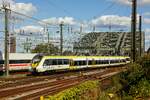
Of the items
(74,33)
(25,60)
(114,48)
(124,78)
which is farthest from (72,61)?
(114,48)

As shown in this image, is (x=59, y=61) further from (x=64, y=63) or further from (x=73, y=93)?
(x=73, y=93)

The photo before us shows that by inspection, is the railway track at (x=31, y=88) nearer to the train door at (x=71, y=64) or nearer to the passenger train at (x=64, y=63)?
the passenger train at (x=64, y=63)

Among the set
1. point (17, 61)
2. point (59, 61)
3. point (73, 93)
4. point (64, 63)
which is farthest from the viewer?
point (17, 61)

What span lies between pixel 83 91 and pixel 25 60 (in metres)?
51.2

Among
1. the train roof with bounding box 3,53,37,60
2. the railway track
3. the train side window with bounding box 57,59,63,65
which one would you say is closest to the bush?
the railway track

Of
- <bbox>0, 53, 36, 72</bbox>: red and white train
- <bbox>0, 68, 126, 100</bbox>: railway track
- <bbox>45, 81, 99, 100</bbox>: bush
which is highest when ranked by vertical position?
<bbox>45, 81, 99, 100</bbox>: bush

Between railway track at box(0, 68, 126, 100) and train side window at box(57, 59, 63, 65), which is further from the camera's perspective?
train side window at box(57, 59, 63, 65)

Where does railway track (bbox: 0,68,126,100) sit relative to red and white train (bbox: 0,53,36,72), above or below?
below

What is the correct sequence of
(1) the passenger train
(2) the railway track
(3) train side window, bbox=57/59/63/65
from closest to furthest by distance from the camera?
(2) the railway track → (1) the passenger train → (3) train side window, bbox=57/59/63/65

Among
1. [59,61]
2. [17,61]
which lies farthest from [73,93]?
[17,61]

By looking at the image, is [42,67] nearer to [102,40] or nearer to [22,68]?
[22,68]

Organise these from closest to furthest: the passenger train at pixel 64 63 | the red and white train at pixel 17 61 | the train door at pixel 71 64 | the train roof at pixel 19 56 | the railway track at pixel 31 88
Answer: the railway track at pixel 31 88 < the passenger train at pixel 64 63 < the red and white train at pixel 17 61 < the train roof at pixel 19 56 < the train door at pixel 71 64

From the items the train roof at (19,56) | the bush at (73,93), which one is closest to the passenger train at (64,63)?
the train roof at (19,56)

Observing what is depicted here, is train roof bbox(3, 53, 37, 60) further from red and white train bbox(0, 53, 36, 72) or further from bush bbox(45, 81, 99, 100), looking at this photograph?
bush bbox(45, 81, 99, 100)
